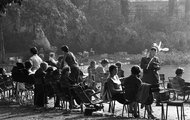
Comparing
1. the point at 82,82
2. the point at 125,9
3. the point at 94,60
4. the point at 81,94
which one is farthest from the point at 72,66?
the point at 125,9

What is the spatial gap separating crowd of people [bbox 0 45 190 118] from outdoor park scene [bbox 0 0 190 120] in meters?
0.02

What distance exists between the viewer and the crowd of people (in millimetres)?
8930

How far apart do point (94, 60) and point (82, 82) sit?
24.7 meters

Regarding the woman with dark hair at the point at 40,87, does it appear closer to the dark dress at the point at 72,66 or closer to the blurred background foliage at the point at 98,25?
the dark dress at the point at 72,66

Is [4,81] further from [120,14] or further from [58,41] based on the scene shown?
[120,14]

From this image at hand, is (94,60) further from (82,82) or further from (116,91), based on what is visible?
(116,91)

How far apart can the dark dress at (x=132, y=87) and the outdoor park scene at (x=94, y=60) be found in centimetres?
2

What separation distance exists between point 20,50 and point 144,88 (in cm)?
3800

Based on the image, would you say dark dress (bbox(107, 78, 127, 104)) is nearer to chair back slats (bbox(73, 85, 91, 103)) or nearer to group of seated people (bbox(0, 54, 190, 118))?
group of seated people (bbox(0, 54, 190, 118))

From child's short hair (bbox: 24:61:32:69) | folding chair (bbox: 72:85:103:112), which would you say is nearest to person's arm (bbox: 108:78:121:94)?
folding chair (bbox: 72:85:103:112)

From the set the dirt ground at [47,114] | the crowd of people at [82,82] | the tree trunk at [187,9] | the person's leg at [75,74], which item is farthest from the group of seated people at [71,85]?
the tree trunk at [187,9]

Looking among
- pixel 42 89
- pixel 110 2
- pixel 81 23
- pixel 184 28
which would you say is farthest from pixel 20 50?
pixel 42 89

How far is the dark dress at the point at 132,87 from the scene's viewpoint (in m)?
8.91

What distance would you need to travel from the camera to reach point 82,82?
1123cm
